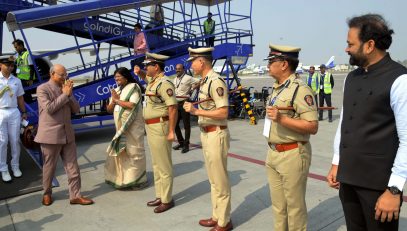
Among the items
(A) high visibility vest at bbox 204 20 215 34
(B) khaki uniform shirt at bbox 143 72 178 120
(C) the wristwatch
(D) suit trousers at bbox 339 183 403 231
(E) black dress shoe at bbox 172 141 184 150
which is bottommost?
(E) black dress shoe at bbox 172 141 184 150

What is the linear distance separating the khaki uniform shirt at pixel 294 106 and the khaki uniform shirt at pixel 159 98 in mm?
1591

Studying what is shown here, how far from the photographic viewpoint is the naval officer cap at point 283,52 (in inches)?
107

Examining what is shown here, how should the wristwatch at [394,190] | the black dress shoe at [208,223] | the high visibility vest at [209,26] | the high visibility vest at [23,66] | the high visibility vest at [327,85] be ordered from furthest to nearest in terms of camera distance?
the high visibility vest at [327,85] < the high visibility vest at [209,26] < the high visibility vest at [23,66] < the black dress shoe at [208,223] < the wristwatch at [394,190]

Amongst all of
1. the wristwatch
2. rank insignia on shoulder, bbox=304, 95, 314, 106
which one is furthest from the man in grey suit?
the wristwatch

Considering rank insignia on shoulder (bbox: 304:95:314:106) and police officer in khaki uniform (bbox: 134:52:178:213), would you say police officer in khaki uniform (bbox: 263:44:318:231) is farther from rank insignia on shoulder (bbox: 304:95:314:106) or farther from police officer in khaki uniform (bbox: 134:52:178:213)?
police officer in khaki uniform (bbox: 134:52:178:213)

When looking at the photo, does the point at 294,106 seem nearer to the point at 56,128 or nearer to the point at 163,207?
the point at 163,207

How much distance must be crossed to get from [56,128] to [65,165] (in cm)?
51

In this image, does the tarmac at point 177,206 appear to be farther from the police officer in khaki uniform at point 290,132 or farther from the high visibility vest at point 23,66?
the high visibility vest at point 23,66

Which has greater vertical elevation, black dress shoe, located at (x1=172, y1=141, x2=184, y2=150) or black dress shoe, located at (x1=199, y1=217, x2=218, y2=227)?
black dress shoe, located at (x1=199, y1=217, x2=218, y2=227)

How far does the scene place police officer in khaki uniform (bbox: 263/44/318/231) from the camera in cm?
268

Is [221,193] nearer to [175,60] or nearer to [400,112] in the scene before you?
[400,112]

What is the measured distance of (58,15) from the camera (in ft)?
23.9

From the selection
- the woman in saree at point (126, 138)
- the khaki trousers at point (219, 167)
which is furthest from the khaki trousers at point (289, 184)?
A: the woman in saree at point (126, 138)

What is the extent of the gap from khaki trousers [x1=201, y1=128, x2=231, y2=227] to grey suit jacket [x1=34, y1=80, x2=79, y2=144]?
184 cm
